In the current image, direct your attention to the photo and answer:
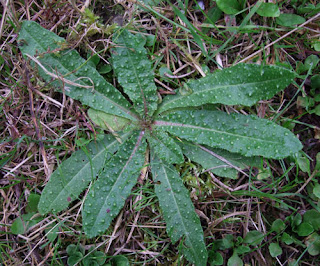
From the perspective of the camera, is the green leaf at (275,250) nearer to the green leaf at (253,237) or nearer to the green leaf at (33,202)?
the green leaf at (253,237)

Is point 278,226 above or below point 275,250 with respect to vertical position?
above

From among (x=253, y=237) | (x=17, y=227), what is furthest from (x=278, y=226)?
(x=17, y=227)

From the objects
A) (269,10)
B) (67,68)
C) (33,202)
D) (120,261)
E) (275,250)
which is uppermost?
(67,68)

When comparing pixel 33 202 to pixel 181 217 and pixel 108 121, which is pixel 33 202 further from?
pixel 181 217

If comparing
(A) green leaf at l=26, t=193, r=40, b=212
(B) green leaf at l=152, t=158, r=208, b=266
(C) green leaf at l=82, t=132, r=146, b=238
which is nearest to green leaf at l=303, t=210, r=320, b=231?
(B) green leaf at l=152, t=158, r=208, b=266

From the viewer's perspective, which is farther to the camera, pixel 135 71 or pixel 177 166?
pixel 177 166

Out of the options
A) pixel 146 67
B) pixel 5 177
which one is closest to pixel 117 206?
pixel 5 177
